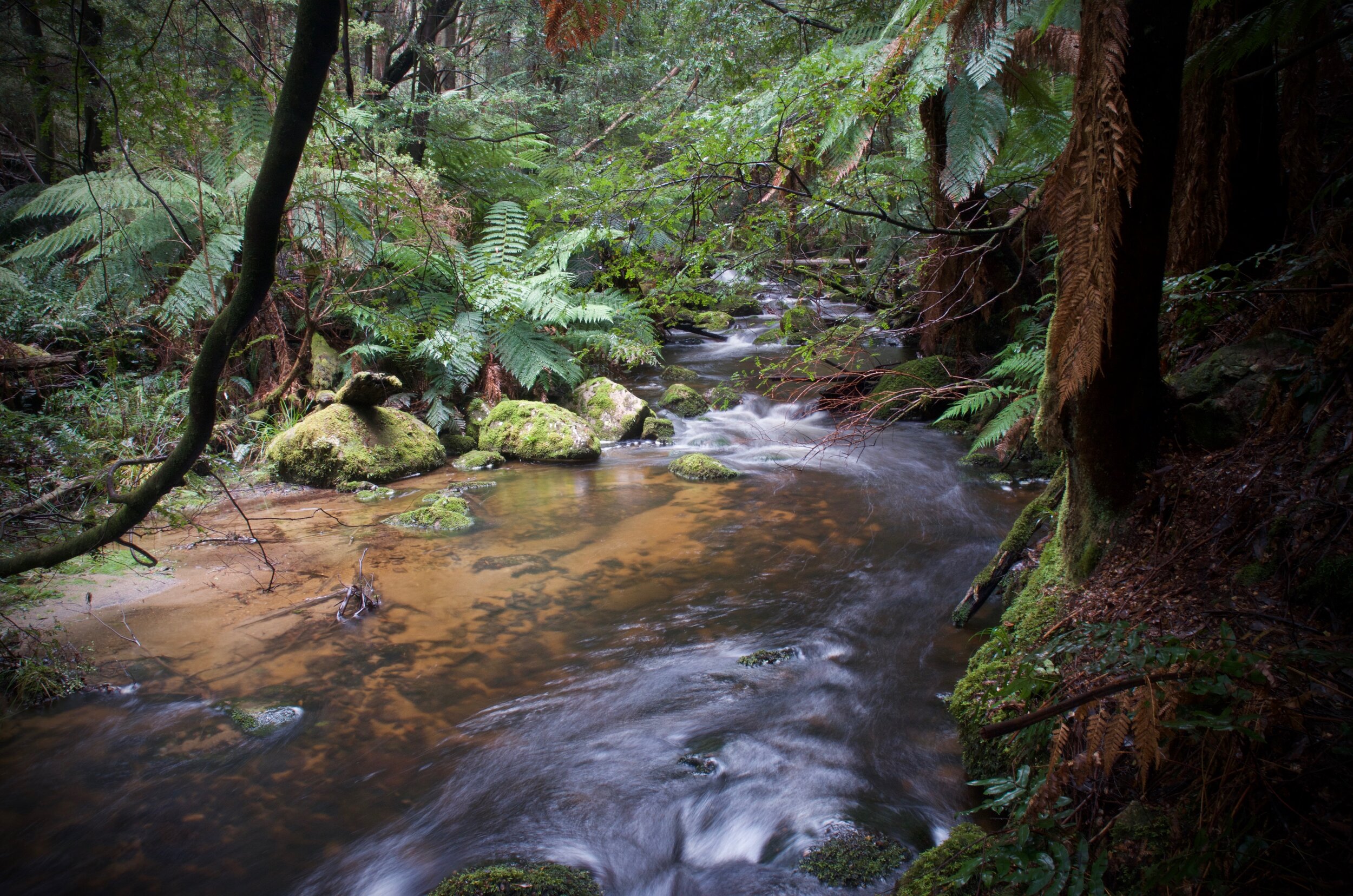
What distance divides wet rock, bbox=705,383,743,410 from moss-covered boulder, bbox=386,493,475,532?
3.76 metres

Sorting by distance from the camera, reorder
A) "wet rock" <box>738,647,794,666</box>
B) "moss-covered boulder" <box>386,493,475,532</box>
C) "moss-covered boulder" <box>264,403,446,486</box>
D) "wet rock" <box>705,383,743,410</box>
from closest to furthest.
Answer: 1. "wet rock" <box>738,647,794,666</box>
2. "moss-covered boulder" <box>386,493,475,532</box>
3. "moss-covered boulder" <box>264,403,446,486</box>
4. "wet rock" <box>705,383,743,410</box>

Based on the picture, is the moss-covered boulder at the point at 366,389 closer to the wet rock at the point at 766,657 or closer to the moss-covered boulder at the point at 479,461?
the moss-covered boulder at the point at 479,461

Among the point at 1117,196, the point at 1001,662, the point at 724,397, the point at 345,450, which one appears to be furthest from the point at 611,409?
the point at 1117,196

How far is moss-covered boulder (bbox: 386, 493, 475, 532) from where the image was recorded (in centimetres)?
560

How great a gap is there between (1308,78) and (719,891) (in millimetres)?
3922

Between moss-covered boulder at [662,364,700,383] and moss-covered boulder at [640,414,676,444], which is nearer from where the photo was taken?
moss-covered boulder at [640,414,676,444]

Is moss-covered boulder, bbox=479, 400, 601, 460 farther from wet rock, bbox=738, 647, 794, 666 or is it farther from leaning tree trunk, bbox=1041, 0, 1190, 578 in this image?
leaning tree trunk, bbox=1041, 0, 1190, 578

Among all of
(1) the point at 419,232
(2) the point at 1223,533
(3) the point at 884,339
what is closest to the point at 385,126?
(1) the point at 419,232

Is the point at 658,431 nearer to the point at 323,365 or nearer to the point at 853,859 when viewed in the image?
the point at 323,365

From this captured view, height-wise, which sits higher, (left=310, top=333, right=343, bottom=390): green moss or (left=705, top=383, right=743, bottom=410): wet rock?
(left=310, top=333, right=343, bottom=390): green moss

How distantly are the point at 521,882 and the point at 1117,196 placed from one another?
285 cm

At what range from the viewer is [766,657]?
3.67 m

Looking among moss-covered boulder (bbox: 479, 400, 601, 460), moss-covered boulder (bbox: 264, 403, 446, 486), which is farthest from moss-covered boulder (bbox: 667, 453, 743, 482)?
moss-covered boulder (bbox: 264, 403, 446, 486)

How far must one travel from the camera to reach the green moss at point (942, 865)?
5.93 feet
